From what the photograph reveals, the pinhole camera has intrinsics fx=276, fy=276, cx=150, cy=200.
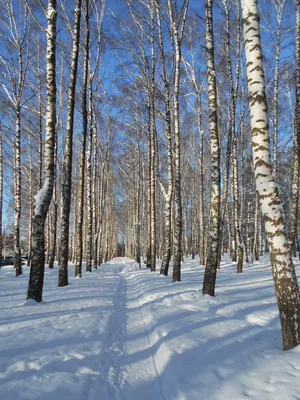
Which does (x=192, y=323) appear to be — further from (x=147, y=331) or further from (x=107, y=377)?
(x=107, y=377)

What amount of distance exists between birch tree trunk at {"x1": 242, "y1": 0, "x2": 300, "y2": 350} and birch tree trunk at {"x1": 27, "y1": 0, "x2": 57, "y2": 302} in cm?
482

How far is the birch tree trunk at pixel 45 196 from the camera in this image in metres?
6.52

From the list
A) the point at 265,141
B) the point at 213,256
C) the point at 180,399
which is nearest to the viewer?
the point at 180,399

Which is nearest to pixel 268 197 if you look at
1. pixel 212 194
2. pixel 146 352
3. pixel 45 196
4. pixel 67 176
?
pixel 146 352

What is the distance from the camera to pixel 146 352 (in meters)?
4.03

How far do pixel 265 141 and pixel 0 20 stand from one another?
48.0ft

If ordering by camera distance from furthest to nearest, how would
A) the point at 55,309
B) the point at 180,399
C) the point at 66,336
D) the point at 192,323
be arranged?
1. the point at 55,309
2. the point at 192,323
3. the point at 66,336
4. the point at 180,399

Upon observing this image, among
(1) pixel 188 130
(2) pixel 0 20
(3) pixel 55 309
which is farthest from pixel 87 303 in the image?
(1) pixel 188 130

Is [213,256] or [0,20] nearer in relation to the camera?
[213,256]

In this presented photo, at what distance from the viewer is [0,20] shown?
13.0m

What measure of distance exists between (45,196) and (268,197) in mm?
5022

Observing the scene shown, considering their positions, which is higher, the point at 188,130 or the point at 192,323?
the point at 188,130

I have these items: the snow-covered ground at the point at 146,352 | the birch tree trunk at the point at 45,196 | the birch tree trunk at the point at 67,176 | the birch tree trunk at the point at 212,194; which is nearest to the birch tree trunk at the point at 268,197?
the snow-covered ground at the point at 146,352

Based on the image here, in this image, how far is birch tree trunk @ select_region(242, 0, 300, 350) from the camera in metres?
3.68
